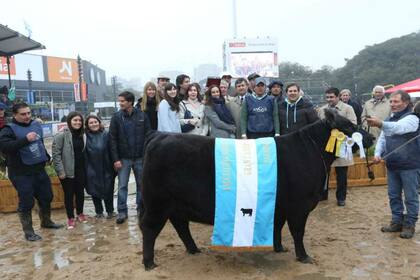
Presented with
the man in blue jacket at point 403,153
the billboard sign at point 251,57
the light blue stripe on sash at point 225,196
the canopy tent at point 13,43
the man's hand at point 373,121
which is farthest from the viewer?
the billboard sign at point 251,57

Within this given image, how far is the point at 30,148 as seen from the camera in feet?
17.5

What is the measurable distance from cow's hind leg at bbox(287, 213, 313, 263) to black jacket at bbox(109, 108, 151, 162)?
279 centimetres

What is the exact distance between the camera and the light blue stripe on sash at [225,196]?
3.99 m

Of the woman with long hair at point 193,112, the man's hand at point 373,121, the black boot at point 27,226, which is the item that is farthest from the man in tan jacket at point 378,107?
the black boot at point 27,226

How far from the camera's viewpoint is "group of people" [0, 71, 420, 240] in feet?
17.3

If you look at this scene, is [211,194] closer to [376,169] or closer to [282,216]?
[282,216]

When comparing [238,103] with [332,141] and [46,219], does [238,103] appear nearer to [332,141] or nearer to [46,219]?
[332,141]

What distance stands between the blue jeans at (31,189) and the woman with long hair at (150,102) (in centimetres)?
183

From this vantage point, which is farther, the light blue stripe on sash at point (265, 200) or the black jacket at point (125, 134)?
the black jacket at point (125, 134)

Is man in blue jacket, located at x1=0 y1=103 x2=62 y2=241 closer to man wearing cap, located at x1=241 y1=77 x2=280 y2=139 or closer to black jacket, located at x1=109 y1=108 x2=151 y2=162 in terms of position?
black jacket, located at x1=109 y1=108 x2=151 y2=162

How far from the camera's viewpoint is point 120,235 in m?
5.43

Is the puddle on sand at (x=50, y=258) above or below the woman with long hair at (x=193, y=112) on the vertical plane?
below

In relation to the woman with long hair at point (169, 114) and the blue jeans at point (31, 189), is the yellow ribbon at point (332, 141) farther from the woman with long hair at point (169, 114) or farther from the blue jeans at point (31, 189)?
the blue jeans at point (31, 189)

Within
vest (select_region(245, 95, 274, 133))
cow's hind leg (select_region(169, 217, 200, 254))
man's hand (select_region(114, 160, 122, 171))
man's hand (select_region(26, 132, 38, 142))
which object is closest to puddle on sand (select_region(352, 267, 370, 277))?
cow's hind leg (select_region(169, 217, 200, 254))
